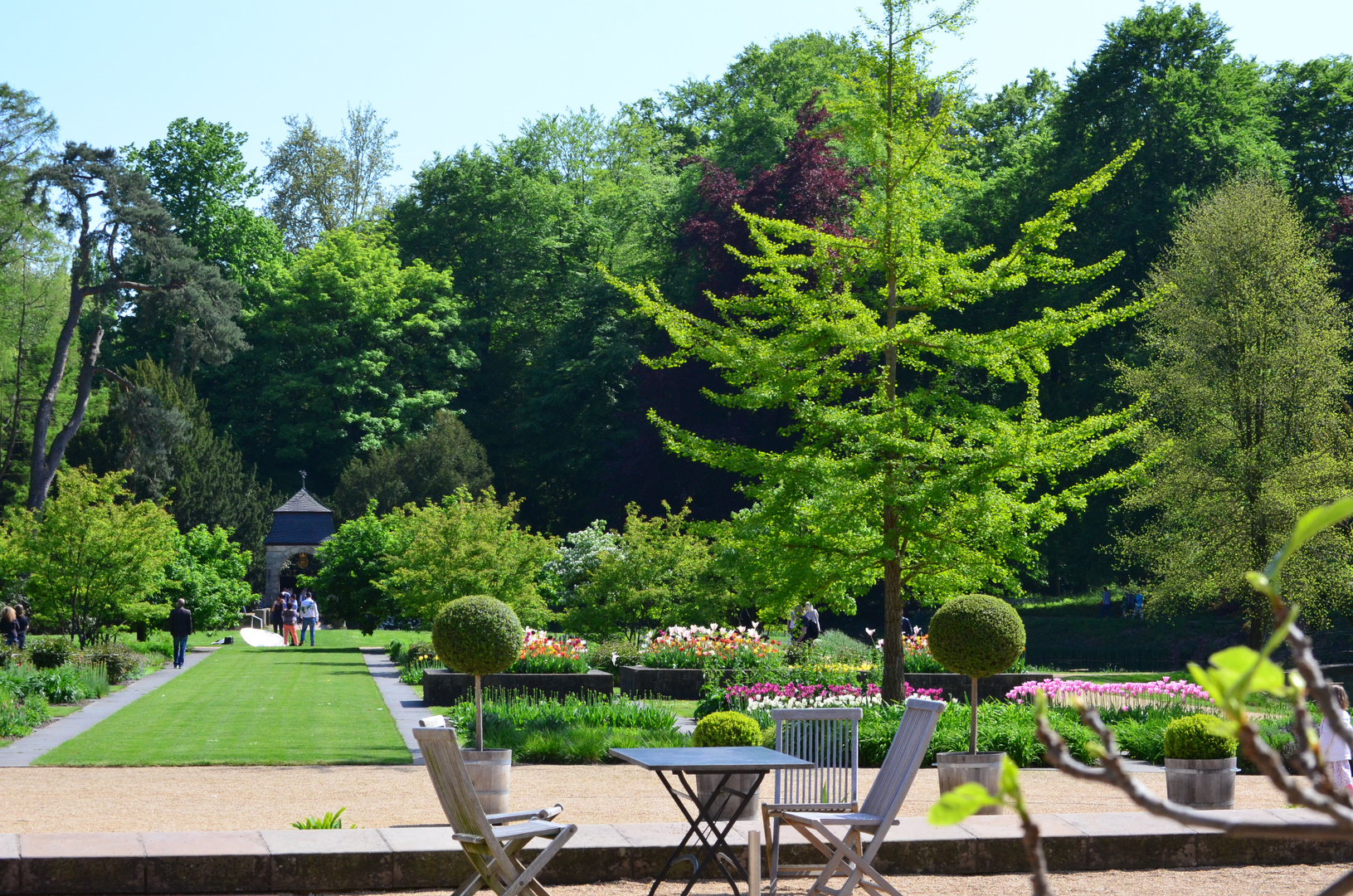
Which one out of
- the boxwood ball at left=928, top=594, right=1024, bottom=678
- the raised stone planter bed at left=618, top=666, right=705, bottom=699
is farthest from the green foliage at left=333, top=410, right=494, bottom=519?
the boxwood ball at left=928, top=594, right=1024, bottom=678

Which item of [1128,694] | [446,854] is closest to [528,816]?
[446,854]

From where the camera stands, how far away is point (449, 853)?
25.6ft

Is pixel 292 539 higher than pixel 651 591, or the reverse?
pixel 292 539

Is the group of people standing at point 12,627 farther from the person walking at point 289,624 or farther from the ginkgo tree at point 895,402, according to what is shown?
the ginkgo tree at point 895,402

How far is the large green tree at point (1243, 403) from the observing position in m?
27.0

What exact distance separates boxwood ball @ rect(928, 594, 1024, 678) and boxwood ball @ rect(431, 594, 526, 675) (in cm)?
377

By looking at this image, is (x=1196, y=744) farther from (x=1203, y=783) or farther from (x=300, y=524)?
(x=300, y=524)

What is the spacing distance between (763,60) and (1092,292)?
63.0ft

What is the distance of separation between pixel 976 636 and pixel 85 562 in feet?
66.0

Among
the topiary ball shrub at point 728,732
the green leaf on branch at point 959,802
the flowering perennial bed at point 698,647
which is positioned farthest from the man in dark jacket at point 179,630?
the green leaf on branch at point 959,802

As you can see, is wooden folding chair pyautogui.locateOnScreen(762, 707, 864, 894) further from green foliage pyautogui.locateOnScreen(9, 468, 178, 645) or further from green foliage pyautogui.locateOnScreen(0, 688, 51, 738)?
green foliage pyautogui.locateOnScreen(9, 468, 178, 645)

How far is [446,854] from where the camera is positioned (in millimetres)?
7797

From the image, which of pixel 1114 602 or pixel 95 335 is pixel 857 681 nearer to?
pixel 1114 602

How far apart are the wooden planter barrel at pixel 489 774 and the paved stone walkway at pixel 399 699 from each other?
1.46m
